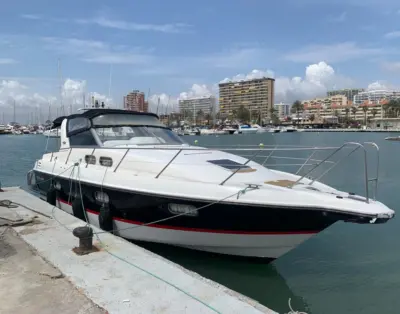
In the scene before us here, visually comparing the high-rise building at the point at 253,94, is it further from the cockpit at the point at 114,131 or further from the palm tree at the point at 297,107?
the cockpit at the point at 114,131

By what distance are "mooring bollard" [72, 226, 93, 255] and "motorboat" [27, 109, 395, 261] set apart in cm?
155

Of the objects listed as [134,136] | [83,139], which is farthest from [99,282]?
[83,139]

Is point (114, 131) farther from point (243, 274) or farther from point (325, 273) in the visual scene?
point (325, 273)

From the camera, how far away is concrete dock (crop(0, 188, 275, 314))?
12.4 feet

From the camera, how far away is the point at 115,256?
17.2ft

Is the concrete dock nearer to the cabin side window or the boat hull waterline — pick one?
the boat hull waterline

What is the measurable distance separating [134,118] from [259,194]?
4.62 meters

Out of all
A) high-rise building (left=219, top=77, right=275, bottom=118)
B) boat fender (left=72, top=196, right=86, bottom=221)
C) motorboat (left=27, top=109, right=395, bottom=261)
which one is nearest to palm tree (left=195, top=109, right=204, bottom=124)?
high-rise building (left=219, top=77, right=275, bottom=118)

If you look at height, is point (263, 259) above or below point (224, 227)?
below

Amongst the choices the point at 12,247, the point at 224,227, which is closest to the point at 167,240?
the point at 224,227

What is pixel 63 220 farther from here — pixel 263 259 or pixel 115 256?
pixel 263 259

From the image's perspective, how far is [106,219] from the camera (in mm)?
7387

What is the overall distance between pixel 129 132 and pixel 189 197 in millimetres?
3373

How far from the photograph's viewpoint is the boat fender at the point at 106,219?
740 cm
